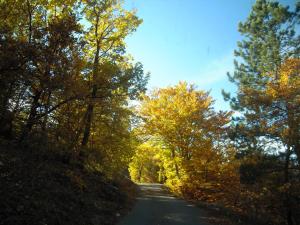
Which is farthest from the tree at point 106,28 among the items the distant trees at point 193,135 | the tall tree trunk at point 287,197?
the tall tree trunk at point 287,197

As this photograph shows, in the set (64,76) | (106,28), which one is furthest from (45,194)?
(106,28)

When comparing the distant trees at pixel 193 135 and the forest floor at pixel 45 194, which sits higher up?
the distant trees at pixel 193 135

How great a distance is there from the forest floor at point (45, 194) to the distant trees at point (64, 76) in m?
1.15

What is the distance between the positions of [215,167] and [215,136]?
2.47 m

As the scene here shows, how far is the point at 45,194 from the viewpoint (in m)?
9.05

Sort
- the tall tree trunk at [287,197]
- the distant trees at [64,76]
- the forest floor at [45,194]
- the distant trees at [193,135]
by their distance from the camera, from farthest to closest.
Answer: the distant trees at [193,135] < the tall tree trunk at [287,197] < the distant trees at [64,76] < the forest floor at [45,194]

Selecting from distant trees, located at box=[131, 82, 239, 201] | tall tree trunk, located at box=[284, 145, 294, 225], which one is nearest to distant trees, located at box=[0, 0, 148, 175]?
distant trees, located at box=[131, 82, 239, 201]

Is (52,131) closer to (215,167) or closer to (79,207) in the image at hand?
(79,207)

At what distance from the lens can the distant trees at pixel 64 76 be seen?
9989mm

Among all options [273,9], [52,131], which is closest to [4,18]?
[52,131]

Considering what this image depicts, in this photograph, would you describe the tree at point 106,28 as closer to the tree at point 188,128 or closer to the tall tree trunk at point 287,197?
the tree at point 188,128

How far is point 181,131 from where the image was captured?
23.3m

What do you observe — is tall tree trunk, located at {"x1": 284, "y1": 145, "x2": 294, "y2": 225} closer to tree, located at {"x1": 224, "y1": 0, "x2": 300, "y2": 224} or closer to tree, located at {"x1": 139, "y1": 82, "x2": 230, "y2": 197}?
tree, located at {"x1": 224, "y1": 0, "x2": 300, "y2": 224}

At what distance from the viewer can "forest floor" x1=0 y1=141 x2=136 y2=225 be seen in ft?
24.0
